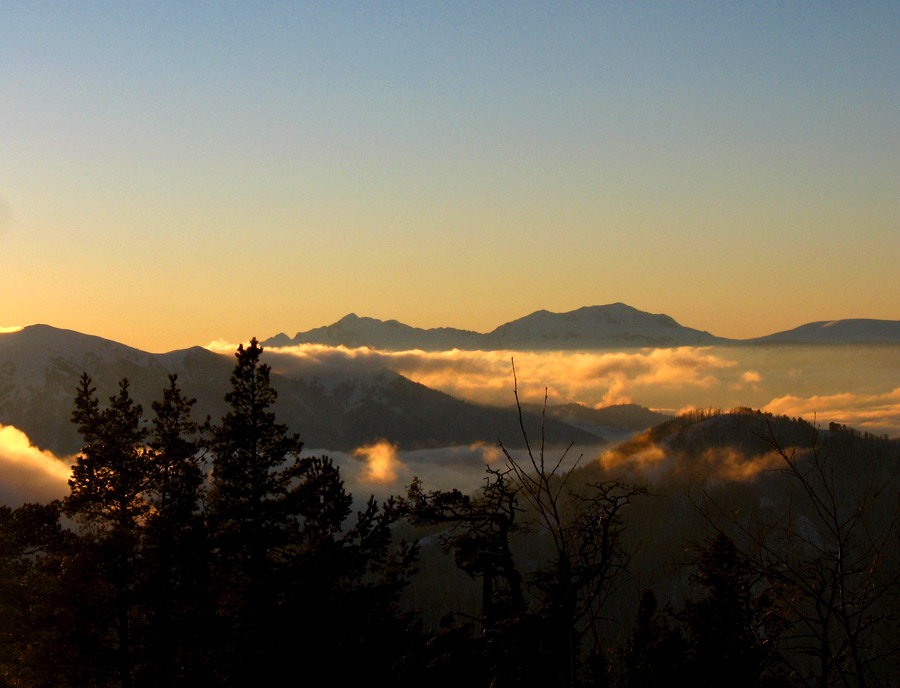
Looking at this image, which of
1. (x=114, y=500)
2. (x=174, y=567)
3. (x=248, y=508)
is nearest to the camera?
(x=114, y=500)

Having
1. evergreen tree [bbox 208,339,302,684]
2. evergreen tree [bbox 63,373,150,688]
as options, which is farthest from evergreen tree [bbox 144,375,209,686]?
evergreen tree [bbox 208,339,302,684]

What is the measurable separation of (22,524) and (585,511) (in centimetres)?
2243

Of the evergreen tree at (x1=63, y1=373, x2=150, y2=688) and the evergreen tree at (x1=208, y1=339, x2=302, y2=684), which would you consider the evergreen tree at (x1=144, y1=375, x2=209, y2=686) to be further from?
the evergreen tree at (x1=208, y1=339, x2=302, y2=684)

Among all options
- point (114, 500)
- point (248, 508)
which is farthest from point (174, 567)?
point (248, 508)

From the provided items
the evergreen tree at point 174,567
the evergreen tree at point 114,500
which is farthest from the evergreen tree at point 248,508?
the evergreen tree at point 114,500

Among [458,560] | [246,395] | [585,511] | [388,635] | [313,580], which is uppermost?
[246,395]

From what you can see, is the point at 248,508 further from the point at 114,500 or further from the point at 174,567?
the point at 114,500

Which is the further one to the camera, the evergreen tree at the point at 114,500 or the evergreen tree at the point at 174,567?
the evergreen tree at the point at 174,567

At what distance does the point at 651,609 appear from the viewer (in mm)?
43625

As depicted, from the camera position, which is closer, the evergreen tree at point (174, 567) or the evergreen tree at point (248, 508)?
the evergreen tree at point (248, 508)

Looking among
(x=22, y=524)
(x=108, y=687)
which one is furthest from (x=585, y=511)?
(x=22, y=524)

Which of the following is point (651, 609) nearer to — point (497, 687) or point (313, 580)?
point (313, 580)

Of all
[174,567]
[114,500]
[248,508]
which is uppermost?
[114,500]

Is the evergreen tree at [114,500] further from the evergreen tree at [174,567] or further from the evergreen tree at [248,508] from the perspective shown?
the evergreen tree at [248,508]
